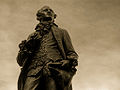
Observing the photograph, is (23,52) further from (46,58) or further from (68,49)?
(68,49)

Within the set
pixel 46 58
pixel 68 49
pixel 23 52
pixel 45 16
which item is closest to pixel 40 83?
pixel 46 58

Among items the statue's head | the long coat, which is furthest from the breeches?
the statue's head

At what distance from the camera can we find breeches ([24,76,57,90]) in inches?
465

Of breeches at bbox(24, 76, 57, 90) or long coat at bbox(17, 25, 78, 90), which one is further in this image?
long coat at bbox(17, 25, 78, 90)

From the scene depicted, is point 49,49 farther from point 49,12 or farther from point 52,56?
point 49,12

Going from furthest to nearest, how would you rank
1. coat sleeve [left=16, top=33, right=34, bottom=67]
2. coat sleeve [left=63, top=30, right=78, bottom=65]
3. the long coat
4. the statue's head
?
the statue's head, coat sleeve [left=16, top=33, right=34, bottom=67], coat sleeve [left=63, top=30, right=78, bottom=65], the long coat

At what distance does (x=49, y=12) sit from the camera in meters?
13.0

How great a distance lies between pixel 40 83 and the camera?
471 inches

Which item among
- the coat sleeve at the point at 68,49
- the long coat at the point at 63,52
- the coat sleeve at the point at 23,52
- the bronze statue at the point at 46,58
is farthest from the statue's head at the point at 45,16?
the coat sleeve at the point at 23,52

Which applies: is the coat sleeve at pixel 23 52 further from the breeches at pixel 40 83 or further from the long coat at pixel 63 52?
the breeches at pixel 40 83

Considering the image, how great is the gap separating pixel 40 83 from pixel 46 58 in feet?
2.19

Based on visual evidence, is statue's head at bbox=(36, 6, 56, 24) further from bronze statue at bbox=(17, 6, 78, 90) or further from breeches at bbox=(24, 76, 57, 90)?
breeches at bbox=(24, 76, 57, 90)

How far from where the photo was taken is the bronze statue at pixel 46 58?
11883 mm

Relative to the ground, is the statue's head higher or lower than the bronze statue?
higher
